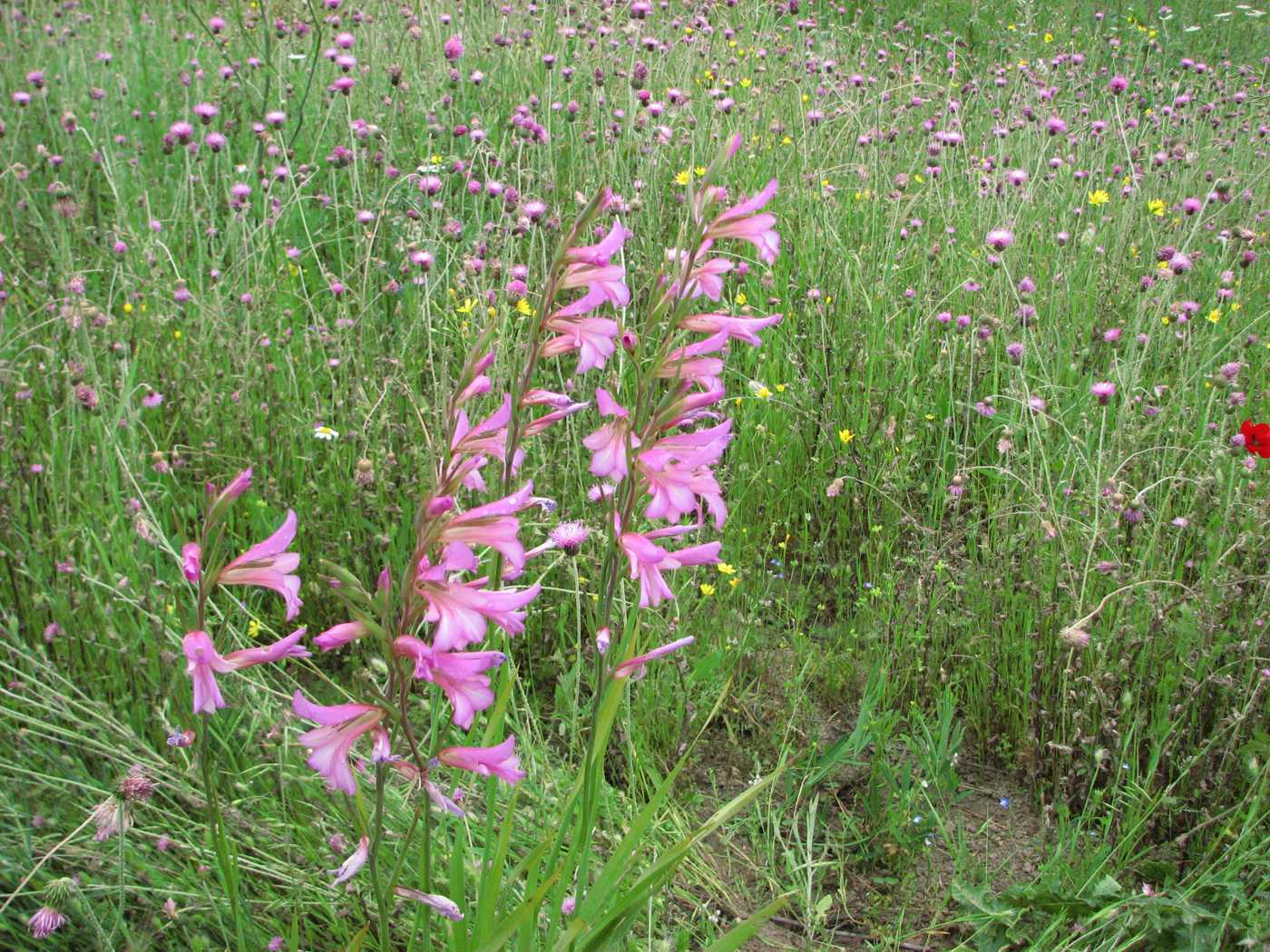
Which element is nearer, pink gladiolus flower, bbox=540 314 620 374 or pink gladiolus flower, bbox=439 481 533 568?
pink gladiolus flower, bbox=439 481 533 568

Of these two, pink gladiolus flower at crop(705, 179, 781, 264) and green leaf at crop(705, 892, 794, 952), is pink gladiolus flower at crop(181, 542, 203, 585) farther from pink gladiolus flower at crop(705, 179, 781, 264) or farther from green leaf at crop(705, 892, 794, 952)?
green leaf at crop(705, 892, 794, 952)

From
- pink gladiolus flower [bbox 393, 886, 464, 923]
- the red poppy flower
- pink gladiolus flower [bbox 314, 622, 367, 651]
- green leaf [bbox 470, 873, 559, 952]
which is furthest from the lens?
the red poppy flower

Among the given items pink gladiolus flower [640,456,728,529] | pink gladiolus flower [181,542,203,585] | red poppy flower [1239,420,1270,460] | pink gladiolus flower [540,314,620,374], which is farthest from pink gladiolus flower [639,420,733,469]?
red poppy flower [1239,420,1270,460]

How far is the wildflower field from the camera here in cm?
119

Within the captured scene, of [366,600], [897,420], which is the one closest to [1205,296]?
[897,420]

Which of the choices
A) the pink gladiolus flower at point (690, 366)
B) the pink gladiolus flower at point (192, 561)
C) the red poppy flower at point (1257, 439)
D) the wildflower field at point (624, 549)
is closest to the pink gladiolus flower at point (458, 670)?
the wildflower field at point (624, 549)

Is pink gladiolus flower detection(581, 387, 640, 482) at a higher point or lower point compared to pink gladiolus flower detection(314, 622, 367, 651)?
higher

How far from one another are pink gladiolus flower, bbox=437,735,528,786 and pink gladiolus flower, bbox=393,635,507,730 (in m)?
0.04

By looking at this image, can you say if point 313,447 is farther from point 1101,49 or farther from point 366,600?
point 1101,49

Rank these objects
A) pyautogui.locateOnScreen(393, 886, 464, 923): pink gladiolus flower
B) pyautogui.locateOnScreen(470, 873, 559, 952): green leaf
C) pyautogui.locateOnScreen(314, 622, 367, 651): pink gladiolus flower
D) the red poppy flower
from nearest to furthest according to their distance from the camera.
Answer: pyautogui.locateOnScreen(314, 622, 367, 651): pink gladiolus flower, pyautogui.locateOnScreen(393, 886, 464, 923): pink gladiolus flower, pyautogui.locateOnScreen(470, 873, 559, 952): green leaf, the red poppy flower

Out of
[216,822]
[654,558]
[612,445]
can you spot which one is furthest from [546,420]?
[216,822]

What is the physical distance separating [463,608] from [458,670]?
0.18 ft

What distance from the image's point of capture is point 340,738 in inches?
39.4

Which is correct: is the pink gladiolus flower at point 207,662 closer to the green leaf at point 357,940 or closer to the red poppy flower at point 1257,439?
the green leaf at point 357,940
